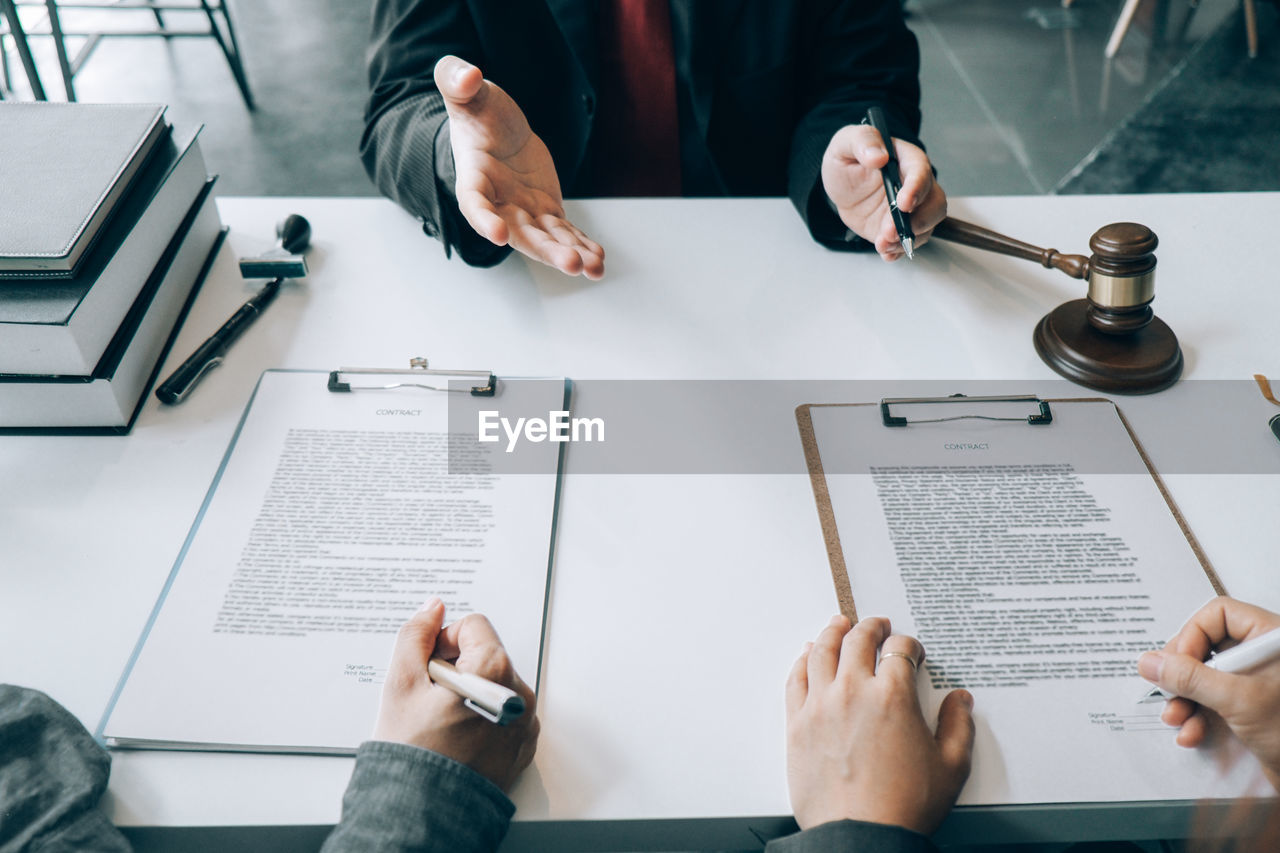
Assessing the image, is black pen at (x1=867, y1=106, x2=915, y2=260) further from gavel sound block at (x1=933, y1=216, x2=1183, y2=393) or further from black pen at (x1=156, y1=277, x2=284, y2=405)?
black pen at (x1=156, y1=277, x2=284, y2=405)

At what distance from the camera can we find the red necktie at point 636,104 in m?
1.33

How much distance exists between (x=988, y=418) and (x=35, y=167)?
101 cm

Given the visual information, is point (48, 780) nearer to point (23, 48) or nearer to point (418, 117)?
point (418, 117)

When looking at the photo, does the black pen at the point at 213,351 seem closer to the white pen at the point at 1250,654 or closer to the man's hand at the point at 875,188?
the man's hand at the point at 875,188

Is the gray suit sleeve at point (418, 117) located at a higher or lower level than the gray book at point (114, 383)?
higher

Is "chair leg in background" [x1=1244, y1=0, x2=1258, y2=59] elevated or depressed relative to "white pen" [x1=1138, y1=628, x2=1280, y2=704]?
depressed

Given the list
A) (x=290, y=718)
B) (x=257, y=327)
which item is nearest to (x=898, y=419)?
(x=290, y=718)

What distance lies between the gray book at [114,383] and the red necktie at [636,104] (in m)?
0.73

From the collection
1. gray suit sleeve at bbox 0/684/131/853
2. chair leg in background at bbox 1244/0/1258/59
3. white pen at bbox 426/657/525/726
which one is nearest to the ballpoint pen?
gray suit sleeve at bbox 0/684/131/853

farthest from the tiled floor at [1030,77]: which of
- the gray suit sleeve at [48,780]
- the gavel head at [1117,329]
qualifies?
the gray suit sleeve at [48,780]

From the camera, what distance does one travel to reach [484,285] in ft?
3.45

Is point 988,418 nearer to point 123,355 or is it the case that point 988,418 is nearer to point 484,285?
point 484,285

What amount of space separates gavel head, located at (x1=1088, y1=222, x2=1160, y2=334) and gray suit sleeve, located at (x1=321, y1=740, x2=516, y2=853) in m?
0.76

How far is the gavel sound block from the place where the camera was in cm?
88
